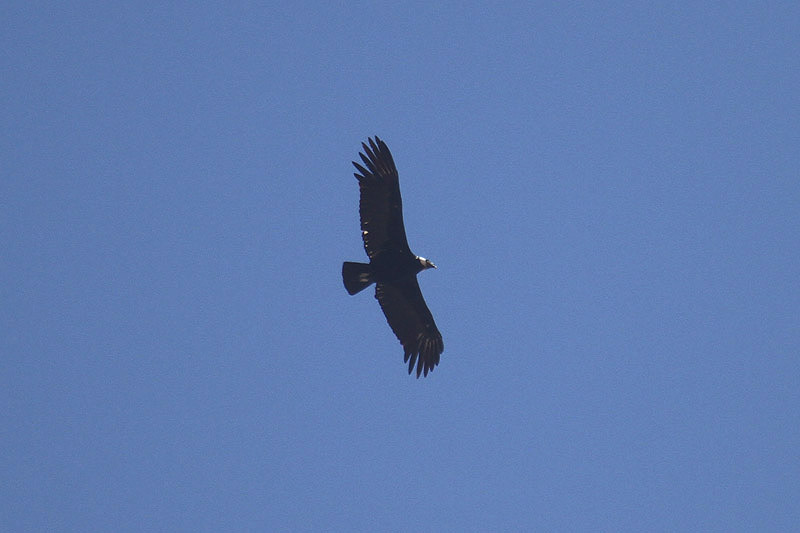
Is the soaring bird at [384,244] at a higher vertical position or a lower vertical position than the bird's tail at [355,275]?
higher

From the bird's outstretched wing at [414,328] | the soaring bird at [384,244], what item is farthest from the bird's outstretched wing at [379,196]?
the bird's outstretched wing at [414,328]

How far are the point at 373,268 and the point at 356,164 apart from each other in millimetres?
2225

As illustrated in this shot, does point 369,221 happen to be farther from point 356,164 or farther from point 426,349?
point 426,349

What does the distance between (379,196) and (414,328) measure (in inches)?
137

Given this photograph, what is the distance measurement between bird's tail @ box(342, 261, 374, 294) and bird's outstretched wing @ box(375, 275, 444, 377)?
54.8 inches

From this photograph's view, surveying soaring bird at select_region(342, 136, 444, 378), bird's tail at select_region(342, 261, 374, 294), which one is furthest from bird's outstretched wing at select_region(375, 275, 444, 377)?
bird's tail at select_region(342, 261, 374, 294)

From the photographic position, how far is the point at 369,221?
64.0ft

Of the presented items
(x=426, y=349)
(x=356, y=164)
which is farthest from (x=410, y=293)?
(x=356, y=164)

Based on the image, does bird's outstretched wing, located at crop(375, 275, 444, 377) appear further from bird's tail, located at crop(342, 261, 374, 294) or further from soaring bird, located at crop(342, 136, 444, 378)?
bird's tail, located at crop(342, 261, 374, 294)

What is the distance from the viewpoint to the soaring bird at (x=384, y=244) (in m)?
19.3

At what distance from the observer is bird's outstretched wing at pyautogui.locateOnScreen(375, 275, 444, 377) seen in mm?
20953

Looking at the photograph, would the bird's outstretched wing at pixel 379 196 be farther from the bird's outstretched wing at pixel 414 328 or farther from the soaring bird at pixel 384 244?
the bird's outstretched wing at pixel 414 328

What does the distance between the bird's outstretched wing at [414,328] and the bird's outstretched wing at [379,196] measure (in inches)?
74.8

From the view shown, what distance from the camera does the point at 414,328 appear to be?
69.4ft
